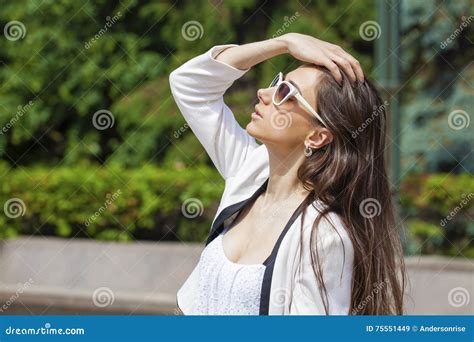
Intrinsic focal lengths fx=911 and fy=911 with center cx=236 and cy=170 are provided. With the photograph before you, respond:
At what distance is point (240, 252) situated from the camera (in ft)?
7.72

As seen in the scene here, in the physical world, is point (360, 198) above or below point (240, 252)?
above

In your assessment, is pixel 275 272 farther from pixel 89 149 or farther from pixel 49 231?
pixel 89 149

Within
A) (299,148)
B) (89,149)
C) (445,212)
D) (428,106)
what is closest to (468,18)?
(428,106)

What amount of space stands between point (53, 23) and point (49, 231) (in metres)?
2.41

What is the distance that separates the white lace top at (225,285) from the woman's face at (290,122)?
31 cm
